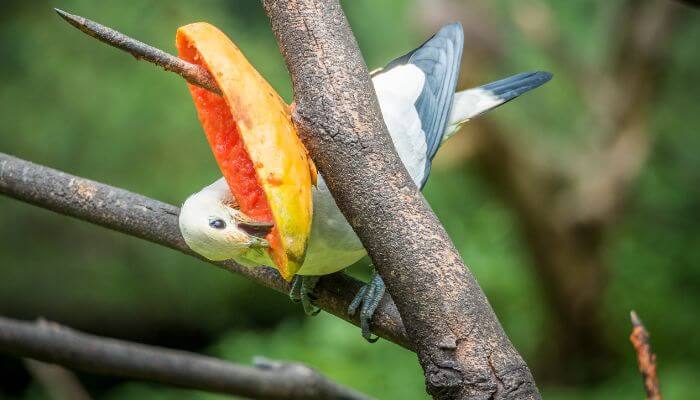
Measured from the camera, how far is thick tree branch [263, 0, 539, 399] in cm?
84

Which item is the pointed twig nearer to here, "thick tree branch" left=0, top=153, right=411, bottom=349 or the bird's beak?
the bird's beak

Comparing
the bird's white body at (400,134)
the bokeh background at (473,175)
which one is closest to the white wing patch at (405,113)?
the bird's white body at (400,134)

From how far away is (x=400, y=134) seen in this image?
55.3 inches

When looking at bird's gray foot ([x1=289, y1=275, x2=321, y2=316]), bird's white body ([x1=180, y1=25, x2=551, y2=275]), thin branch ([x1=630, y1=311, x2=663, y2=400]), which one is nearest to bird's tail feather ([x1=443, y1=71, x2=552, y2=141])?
bird's white body ([x1=180, y1=25, x2=551, y2=275])

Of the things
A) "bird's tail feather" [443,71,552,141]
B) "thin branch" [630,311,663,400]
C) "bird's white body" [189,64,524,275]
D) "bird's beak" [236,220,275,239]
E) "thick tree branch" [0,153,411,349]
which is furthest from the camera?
"bird's tail feather" [443,71,552,141]

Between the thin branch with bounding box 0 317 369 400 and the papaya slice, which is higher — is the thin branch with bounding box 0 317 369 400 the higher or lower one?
the lower one

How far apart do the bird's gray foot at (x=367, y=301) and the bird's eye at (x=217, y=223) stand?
0.33 meters

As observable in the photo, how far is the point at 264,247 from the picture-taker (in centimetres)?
94

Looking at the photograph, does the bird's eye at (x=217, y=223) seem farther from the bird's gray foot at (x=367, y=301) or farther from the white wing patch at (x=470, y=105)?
the white wing patch at (x=470, y=105)

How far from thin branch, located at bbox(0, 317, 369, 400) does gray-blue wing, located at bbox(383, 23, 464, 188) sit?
527 millimetres

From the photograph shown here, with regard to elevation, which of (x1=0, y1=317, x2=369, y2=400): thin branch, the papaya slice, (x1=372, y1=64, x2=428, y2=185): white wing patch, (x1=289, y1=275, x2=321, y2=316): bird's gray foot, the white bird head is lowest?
(x1=0, y1=317, x2=369, y2=400): thin branch

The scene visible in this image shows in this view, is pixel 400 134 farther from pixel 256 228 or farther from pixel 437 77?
pixel 256 228

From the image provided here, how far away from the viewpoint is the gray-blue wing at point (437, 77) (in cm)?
152

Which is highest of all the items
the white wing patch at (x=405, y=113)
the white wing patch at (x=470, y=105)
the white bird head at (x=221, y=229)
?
the white wing patch at (x=470, y=105)
